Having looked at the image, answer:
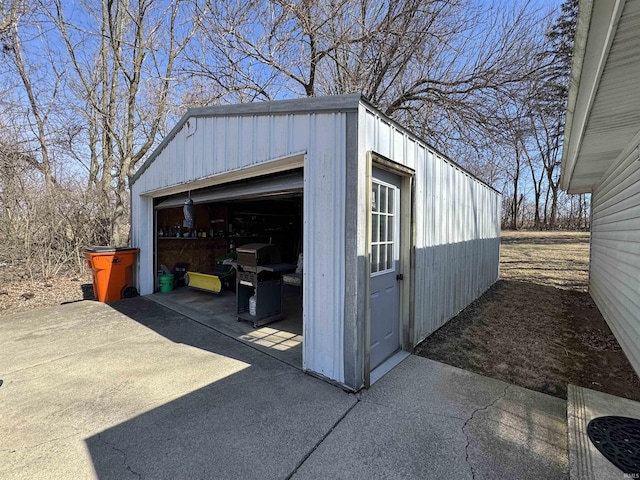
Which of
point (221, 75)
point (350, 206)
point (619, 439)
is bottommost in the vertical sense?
point (619, 439)

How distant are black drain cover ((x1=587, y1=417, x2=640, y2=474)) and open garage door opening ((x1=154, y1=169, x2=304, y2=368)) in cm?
241

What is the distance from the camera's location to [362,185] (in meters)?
2.67

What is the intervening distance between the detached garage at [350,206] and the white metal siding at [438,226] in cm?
2

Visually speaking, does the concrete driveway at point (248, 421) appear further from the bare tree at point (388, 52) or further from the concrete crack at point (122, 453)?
the bare tree at point (388, 52)

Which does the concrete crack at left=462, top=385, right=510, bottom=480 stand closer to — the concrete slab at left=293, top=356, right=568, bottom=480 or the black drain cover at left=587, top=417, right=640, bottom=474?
the concrete slab at left=293, top=356, right=568, bottom=480

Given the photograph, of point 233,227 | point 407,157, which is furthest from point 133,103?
point 407,157

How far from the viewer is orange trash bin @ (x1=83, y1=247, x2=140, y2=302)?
5.72 m

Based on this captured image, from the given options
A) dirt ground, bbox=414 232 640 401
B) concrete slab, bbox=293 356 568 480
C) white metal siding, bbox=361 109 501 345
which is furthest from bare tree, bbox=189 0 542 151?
concrete slab, bbox=293 356 568 480

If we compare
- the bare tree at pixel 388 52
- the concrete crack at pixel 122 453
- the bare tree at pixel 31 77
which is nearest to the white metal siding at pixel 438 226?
the bare tree at pixel 388 52

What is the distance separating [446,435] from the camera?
2135 millimetres

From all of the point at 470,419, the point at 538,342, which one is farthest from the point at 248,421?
the point at 538,342

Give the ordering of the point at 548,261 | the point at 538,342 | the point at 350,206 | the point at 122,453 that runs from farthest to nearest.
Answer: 1. the point at 548,261
2. the point at 538,342
3. the point at 350,206
4. the point at 122,453

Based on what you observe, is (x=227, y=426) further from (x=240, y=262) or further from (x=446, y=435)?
(x=240, y=262)

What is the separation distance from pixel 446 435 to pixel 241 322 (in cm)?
329
